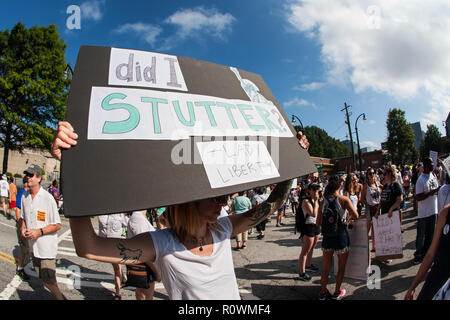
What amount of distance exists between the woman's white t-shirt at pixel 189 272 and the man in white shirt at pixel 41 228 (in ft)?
9.62

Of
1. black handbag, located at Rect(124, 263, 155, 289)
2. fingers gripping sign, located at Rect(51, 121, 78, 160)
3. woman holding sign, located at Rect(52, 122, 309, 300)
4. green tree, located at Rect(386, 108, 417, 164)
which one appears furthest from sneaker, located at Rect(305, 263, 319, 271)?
green tree, located at Rect(386, 108, 417, 164)

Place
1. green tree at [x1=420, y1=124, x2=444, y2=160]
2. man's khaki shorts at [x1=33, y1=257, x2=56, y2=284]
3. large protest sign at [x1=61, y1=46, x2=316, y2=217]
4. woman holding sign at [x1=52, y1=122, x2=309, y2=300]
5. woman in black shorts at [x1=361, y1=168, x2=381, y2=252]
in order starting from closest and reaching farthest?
large protest sign at [x1=61, y1=46, x2=316, y2=217]
woman holding sign at [x1=52, y1=122, x2=309, y2=300]
man's khaki shorts at [x1=33, y1=257, x2=56, y2=284]
woman in black shorts at [x1=361, y1=168, x2=381, y2=252]
green tree at [x1=420, y1=124, x2=444, y2=160]

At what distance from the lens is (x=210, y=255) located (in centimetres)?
159

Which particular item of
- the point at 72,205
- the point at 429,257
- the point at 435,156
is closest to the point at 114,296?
the point at 72,205

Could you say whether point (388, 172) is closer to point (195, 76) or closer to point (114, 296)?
point (195, 76)

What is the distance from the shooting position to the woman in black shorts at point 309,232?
16.3 feet

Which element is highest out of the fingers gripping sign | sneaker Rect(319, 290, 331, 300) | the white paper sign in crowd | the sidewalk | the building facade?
the building facade

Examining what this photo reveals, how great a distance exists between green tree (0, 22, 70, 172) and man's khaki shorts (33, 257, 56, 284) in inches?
800

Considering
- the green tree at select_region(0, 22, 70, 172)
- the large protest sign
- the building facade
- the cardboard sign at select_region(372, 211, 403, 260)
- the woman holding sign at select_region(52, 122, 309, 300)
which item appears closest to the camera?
the large protest sign

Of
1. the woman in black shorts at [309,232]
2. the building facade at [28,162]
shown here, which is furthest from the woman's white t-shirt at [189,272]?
the building facade at [28,162]

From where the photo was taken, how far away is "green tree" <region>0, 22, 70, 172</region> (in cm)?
1897

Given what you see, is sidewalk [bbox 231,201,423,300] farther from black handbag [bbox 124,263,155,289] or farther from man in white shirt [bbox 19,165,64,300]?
man in white shirt [bbox 19,165,64,300]

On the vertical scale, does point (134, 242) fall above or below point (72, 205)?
below
